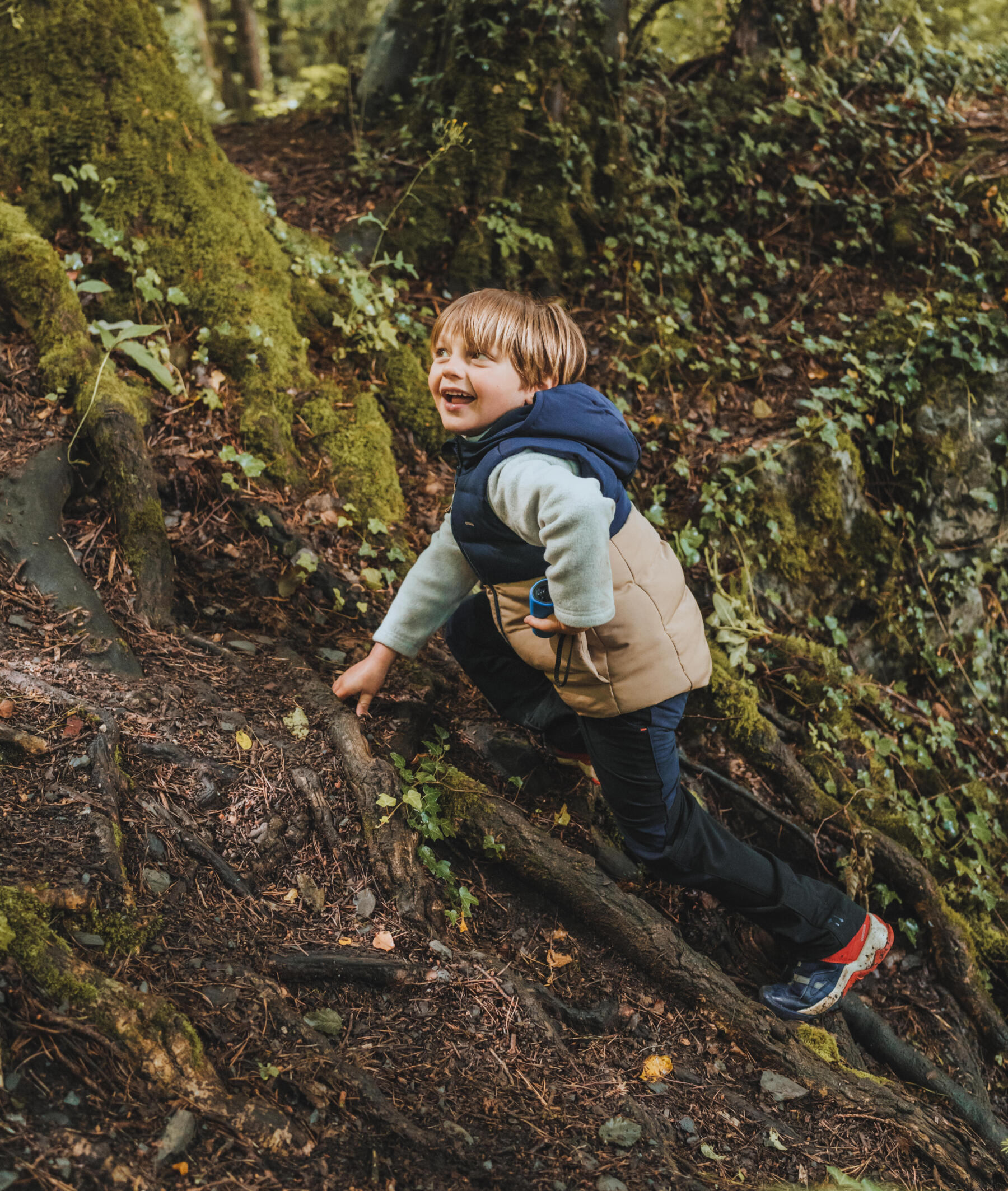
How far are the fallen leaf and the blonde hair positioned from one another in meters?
1.40

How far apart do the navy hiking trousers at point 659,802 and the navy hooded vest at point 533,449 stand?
53 centimetres

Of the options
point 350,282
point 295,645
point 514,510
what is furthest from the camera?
point 350,282

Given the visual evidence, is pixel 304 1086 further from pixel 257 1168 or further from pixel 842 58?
pixel 842 58

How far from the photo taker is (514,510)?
241 cm

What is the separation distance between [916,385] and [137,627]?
4.86m

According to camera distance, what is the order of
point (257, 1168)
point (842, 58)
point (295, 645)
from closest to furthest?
point (257, 1168) < point (295, 645) < point (842, 58)

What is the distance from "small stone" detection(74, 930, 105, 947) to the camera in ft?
6.18

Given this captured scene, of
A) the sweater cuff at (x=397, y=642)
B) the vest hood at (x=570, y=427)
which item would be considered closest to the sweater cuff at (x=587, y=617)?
the vest hood at (x=570, y=427)

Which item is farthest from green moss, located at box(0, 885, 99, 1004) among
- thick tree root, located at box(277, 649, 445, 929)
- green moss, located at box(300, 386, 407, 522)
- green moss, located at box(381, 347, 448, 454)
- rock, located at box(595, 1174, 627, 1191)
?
green moss, located at box(381, 347, 448, 454)

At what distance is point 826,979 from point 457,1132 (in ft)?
5.79

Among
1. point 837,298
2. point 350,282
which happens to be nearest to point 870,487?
point 837,298

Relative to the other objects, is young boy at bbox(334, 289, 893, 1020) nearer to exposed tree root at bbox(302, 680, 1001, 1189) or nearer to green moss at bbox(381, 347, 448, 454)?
exposed tree root at bbox(302, 680, 1001, 1189)

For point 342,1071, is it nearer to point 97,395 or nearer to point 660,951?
point 660,951

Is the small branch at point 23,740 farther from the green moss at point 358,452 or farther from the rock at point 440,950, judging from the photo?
the green moss at point 358,452
